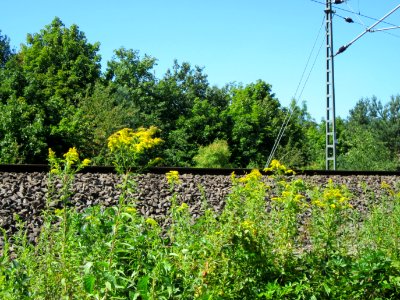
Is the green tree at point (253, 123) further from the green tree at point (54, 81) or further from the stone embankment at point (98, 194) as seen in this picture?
the stone embankment at point (98, 194)

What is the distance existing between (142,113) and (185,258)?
31735 millimetres

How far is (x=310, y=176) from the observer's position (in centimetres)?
1236

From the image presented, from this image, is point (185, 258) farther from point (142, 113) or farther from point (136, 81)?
point (136, 81)

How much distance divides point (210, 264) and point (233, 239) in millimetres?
276

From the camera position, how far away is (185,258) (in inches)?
146

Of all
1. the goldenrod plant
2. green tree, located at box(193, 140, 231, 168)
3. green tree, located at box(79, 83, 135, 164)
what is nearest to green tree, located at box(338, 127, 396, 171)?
green tree, located at box(193, 140, 231, 168)

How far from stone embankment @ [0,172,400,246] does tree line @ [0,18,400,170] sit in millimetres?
11290

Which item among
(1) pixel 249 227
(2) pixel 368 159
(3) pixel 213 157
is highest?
(3) pixel 213 157

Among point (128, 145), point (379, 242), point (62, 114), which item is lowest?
point (379, 242)

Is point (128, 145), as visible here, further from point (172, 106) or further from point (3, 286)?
point (172, 106)

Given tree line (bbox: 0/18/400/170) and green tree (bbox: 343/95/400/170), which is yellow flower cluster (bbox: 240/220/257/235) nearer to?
tree line (bbox: 0/18/400/170)

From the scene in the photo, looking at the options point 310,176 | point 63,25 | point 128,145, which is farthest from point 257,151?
point 128,145

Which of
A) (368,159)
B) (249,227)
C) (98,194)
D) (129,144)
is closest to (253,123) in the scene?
(368,159)

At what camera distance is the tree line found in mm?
22062
